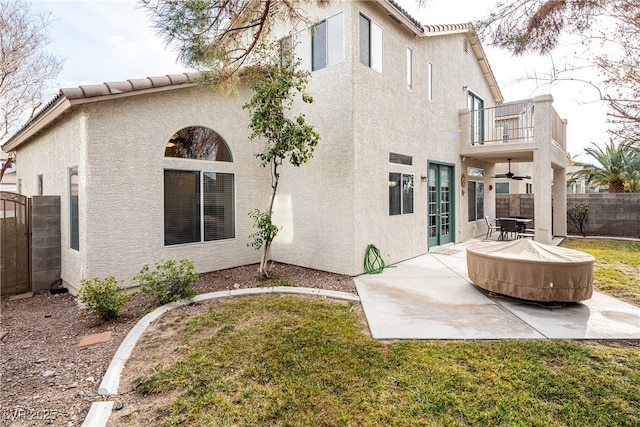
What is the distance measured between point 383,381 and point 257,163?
6.94 meters

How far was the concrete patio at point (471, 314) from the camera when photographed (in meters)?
4.80

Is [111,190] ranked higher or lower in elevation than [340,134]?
lower

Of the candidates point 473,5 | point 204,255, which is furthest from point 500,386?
point 204,255

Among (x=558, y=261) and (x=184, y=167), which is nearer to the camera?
(x=558, y=261)

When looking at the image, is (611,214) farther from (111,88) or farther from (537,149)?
(111,88)

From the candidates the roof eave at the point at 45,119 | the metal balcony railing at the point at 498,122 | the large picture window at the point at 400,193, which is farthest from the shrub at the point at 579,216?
the roof eave at the point at 45,119

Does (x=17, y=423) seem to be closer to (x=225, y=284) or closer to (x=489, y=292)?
(x=225, y=284)

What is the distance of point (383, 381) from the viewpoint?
3588 millimetres

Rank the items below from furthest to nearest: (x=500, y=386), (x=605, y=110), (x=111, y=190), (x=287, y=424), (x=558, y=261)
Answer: (x=111, y=190) → (x=558, y=261) → (x=605, y=110) → (x=500, y=386) → (x=287, y=424)

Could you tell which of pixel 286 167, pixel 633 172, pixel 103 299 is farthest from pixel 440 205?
pixel 633 172

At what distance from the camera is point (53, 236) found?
7914 millimetres

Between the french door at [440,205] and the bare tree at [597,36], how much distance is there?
19.4 ft

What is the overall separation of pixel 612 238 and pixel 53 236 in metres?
20.2

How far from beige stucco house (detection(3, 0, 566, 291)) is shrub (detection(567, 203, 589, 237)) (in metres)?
6.11
